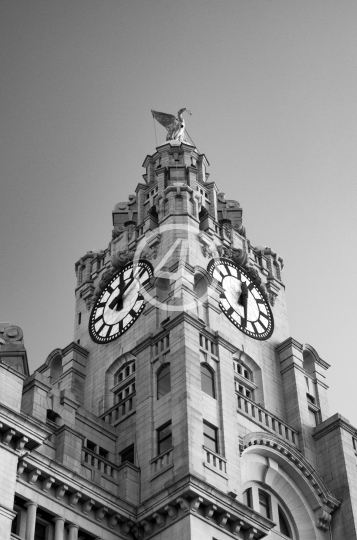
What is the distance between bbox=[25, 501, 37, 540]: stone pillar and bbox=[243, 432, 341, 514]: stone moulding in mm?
12961

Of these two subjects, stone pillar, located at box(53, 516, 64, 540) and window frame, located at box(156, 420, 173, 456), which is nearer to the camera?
stone pillar, located at box(53, 516, 64, 540)

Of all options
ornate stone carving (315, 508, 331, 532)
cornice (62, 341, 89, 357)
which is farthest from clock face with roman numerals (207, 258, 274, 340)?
ornate stone carving (315, 508, 331, 532)

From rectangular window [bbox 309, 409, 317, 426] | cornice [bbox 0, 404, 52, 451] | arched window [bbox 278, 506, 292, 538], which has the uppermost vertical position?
rectangular window [bbox 309, 409, 317, 426]

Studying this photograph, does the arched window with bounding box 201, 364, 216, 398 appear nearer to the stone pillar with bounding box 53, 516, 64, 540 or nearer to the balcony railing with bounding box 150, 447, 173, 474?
the balcony railing with bounding box 150, 447, 173, 474

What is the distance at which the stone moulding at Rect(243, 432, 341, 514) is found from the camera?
51.1 m

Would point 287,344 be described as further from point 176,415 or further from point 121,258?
point 176,415

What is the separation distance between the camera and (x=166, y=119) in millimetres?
73562

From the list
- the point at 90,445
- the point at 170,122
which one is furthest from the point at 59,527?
the point at 170,122

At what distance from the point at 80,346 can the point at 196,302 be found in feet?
27.4

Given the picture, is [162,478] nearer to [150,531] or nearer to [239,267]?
[150,531]

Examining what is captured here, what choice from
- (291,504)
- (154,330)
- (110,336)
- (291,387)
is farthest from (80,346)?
(291,504)

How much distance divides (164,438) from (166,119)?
31.1m

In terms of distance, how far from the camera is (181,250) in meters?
58.6

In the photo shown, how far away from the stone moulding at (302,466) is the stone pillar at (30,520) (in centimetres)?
1296
